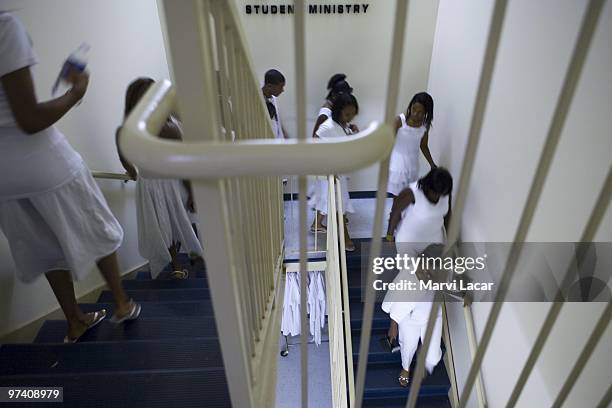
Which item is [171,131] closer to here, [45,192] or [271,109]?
[45,192]

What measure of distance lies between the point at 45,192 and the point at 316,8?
3.12 m

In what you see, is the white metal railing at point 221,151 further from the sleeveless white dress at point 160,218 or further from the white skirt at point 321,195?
the white skirt at point 321,195

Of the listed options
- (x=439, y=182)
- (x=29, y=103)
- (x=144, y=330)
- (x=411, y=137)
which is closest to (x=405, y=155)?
(x=411, y=137)

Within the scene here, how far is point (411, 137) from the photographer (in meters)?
3.35

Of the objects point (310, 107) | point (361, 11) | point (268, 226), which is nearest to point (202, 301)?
point (268, 226)

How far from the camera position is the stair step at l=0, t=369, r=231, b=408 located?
1.32 metres

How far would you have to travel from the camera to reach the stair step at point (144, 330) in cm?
173

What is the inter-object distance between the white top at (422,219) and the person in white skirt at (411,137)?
1.88 feet

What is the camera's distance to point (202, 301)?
220 centimetres

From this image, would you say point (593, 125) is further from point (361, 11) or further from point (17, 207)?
point (361, 11)

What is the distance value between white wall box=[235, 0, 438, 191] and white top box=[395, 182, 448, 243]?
1.68 metres

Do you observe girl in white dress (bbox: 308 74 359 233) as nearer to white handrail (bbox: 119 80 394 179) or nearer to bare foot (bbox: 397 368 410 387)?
bare foot (bbox: 397 368 410 387)

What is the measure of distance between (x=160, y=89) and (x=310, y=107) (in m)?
3.65

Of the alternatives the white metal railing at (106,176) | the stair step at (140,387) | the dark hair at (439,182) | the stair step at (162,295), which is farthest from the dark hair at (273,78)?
the stair step at (140,387)
